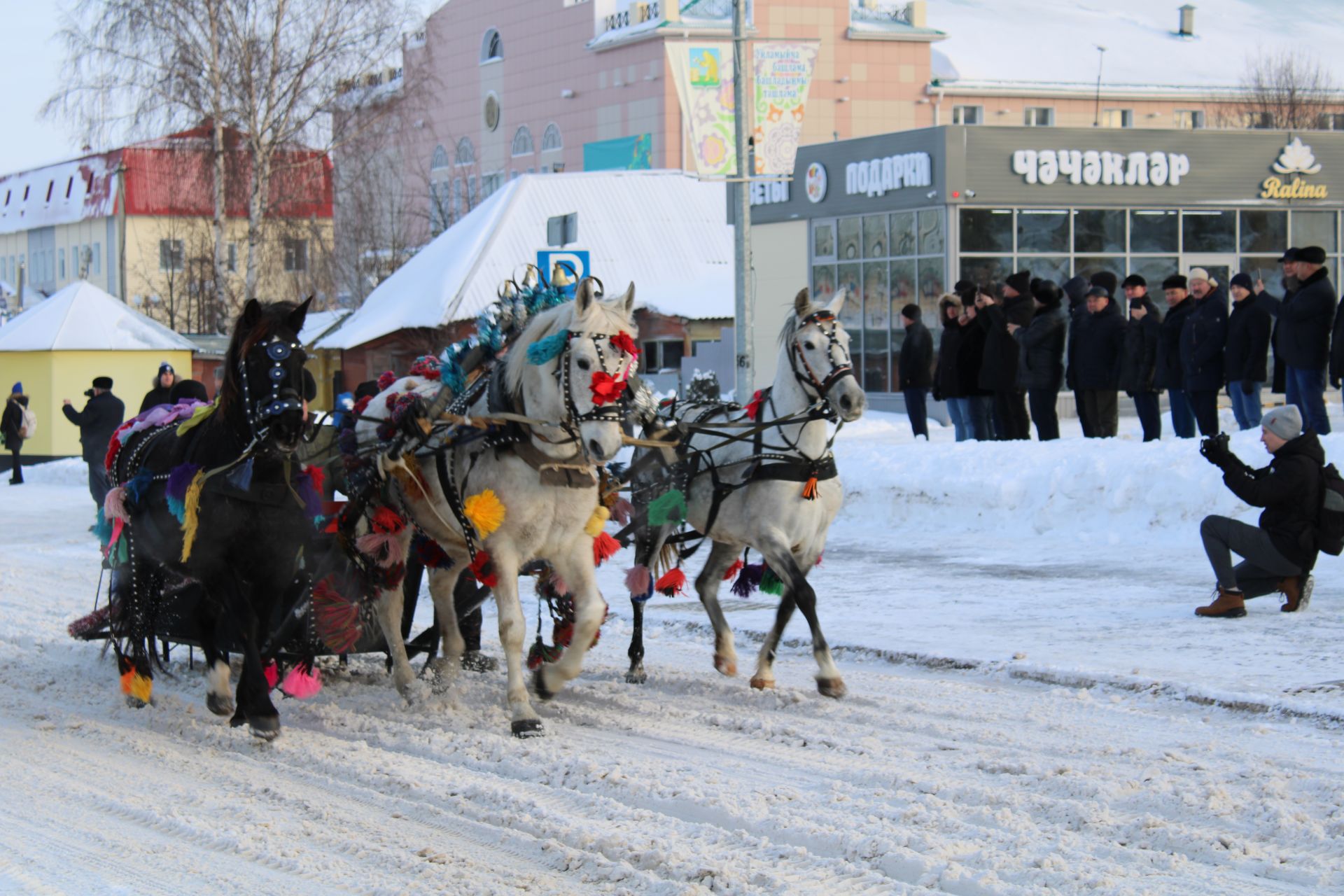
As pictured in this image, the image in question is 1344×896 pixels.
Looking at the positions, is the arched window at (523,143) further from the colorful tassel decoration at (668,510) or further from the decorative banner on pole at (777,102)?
the colorful tassel decoration at (668,510)

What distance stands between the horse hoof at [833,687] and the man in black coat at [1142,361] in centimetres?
909

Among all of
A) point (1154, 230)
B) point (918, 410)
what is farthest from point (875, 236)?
point (918, 410)

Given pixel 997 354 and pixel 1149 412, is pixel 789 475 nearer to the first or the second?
pixel 997 354

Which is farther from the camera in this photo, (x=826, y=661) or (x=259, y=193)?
(x=259, y=193)

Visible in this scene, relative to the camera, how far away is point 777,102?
1828 cm

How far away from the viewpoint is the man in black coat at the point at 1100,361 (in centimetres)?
1559

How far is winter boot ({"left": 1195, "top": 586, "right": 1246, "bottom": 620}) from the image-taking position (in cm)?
936

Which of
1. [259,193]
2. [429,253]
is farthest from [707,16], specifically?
[259,193]

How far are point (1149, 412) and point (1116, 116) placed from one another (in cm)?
3840

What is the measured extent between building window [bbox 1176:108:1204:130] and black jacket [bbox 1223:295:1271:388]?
131ft

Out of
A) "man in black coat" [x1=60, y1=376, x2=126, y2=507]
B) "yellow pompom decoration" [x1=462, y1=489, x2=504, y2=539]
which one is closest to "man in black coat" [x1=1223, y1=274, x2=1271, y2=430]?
"yellow pompom decoration" [x1=462, y1=489, x2=504, y2=539]

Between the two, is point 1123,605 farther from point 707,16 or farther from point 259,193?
point 707,16

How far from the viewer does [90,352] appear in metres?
28.1

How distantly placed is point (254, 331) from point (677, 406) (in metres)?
2.67
